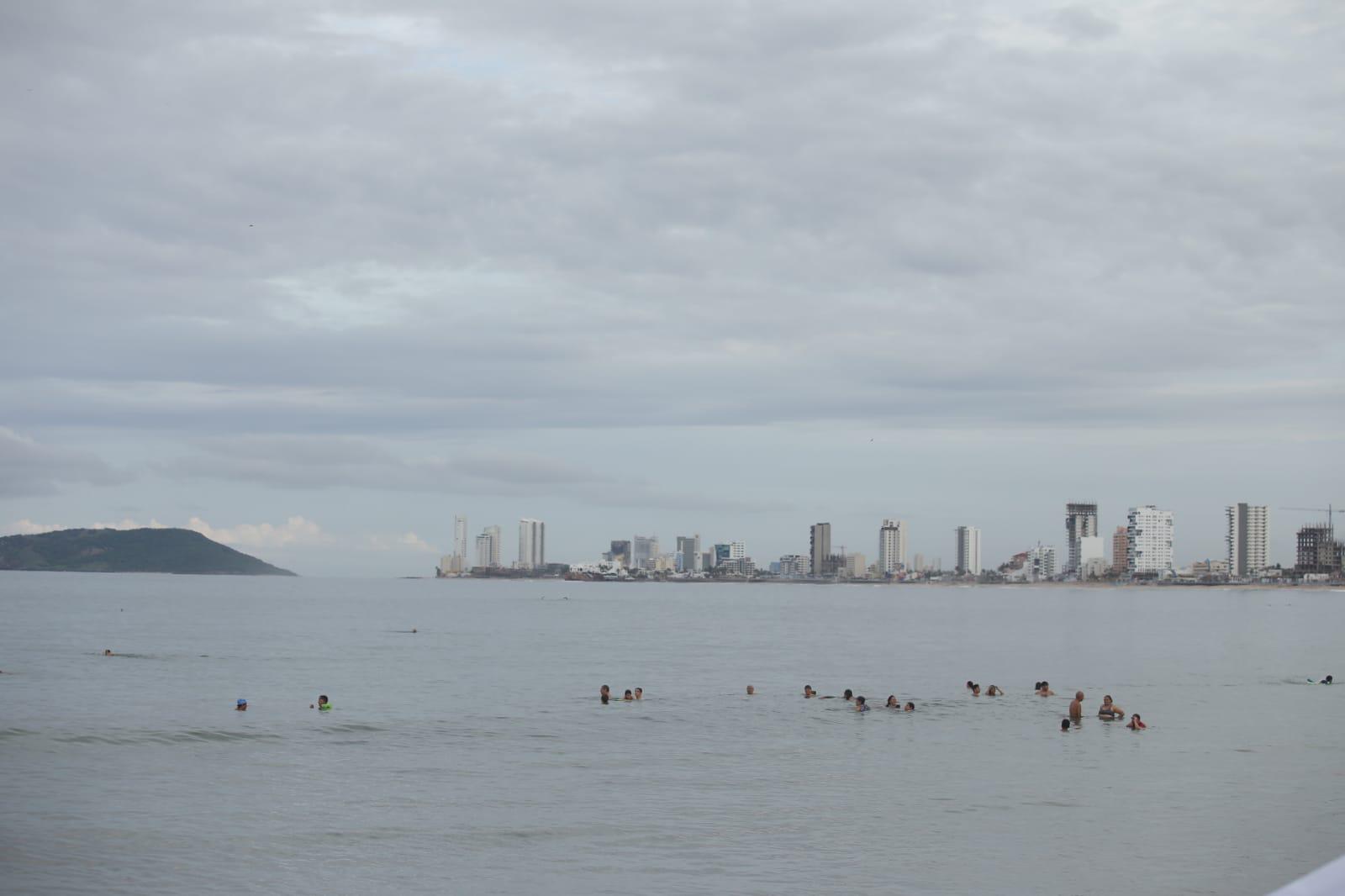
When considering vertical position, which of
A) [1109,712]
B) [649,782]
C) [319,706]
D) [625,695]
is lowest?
[319,706]

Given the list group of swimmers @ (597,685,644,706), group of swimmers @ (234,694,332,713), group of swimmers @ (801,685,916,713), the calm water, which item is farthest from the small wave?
group of swimmers @ (801,685,916,713)

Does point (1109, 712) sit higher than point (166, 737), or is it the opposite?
point (1109, 712)

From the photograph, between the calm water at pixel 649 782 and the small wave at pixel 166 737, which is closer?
the calm water at pixel 649 782

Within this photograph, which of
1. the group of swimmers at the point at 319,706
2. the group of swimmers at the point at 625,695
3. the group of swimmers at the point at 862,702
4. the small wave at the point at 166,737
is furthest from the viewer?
the group of swimmers at the point at 625,695

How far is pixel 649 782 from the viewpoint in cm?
4116

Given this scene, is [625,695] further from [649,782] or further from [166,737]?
[649,782]

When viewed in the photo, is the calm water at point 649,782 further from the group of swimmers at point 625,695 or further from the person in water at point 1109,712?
the person in water at point 1109,712

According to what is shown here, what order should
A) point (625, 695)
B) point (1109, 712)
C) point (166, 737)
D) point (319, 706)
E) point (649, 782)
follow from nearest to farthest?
point (649, 782), point (166, 737), point (1109, 712), point (319, 706), point (625, 695)

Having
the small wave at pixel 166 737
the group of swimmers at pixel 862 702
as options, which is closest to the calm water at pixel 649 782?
the small wave at pixel 166 737

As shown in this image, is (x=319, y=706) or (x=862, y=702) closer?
(x=862, y=702)

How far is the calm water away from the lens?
96.1ft

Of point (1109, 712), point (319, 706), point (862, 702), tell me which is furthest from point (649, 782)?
point (1109, 712)

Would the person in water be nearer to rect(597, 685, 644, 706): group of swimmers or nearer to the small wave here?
rect(597, 685, 644, 706): group of swimmers

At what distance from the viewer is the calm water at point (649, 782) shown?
96.1 feet
